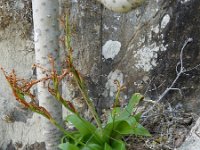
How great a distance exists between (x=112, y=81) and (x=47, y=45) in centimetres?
46

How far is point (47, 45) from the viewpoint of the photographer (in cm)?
156

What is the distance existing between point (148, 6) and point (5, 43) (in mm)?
684

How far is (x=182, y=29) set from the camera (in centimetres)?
178

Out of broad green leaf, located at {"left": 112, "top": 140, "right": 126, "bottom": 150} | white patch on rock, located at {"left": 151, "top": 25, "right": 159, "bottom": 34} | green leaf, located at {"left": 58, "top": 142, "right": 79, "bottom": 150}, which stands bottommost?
broad green leaf, located at {"left": 112, "top": 140, "right": 126, "bottom": 150}

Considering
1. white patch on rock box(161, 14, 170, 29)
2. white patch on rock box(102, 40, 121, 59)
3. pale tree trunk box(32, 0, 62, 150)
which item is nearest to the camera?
pale tree trunk box(32, 0, 62, 150)

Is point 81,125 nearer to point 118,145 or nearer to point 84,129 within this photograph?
point 84,129

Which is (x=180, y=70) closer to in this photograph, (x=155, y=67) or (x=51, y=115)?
(x=155, y=67)

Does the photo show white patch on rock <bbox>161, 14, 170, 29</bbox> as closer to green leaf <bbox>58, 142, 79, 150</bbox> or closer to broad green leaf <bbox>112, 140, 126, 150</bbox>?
broad green leaf <bbox>112, 140, 126, 150</bbox>

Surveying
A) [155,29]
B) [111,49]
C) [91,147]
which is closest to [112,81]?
[111,49]

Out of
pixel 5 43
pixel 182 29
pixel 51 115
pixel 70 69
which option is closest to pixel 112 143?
pixel 51 115

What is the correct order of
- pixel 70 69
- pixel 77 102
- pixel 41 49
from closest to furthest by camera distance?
pixel 70 69
pixel 41 49
pixel 77 102

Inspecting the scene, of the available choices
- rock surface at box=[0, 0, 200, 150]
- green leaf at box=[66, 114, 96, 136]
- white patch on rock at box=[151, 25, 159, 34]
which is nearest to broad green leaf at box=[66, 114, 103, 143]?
green leaf at box=[66, 114, 96, 136]

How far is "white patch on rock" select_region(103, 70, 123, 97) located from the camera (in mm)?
1912

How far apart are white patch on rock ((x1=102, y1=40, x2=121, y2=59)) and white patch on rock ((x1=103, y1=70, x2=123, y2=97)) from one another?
0.24 feet
